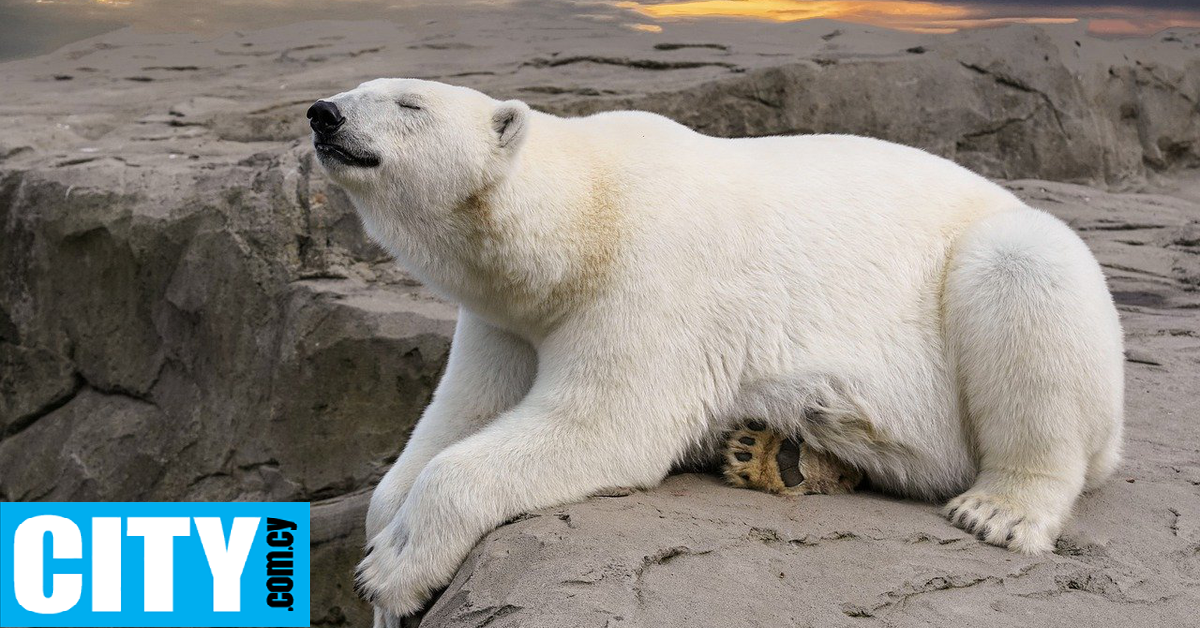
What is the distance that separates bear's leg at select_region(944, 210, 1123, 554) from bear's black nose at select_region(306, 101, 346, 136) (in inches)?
77.9

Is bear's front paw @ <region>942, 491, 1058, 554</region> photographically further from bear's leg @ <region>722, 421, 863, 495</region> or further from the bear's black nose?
the bear's black nose

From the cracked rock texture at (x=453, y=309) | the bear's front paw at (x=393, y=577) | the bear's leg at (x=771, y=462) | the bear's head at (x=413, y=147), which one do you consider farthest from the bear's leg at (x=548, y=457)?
the bear's head at (x=413, y=147)

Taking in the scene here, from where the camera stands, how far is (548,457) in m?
3.18

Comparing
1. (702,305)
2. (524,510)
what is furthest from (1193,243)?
(524,510)

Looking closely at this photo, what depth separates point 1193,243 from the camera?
8.03 meters

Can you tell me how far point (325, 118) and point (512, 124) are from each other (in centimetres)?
54

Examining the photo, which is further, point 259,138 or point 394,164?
point 259,138

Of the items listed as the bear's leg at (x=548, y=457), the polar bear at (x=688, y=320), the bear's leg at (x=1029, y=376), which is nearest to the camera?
the bear's leg at (x=548, y=457)

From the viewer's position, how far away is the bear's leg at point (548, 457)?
10.3 ft

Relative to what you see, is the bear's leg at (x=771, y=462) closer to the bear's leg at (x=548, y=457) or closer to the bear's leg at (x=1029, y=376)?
the bear's leg at (x=548, y=457)

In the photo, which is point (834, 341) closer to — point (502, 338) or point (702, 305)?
point (702, 305)

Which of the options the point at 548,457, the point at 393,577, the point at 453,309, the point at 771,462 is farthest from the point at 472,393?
the point at 453,309

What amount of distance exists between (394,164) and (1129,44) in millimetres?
9765

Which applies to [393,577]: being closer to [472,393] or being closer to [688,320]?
[472,393]
